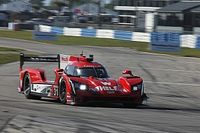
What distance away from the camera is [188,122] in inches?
459

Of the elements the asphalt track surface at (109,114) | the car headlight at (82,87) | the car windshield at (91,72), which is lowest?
Result: the asphalt track surface at (109,114)

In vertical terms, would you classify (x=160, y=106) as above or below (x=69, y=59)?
below

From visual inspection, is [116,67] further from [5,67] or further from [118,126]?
[118,126]

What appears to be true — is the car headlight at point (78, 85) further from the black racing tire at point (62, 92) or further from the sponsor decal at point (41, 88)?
the sponsor decal at point (41, 88)

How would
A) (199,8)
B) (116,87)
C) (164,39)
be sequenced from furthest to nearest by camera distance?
(199,8)
(164,39)
(116,87)

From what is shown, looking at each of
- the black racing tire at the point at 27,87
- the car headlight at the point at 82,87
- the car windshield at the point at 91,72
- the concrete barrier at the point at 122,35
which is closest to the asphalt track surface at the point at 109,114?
the black racing tire at the point at 27,87

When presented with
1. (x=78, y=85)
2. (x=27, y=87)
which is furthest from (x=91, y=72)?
(x=27, y=87)

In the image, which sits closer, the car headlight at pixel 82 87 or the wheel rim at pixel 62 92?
the car headlight at pixel 82 87

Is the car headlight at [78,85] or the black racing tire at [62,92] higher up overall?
the car headlight at [78,85]

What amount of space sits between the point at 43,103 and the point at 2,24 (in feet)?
264

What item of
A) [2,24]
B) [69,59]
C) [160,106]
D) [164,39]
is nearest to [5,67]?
[69,59]

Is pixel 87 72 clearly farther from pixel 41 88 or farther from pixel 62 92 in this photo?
pixel 41 88

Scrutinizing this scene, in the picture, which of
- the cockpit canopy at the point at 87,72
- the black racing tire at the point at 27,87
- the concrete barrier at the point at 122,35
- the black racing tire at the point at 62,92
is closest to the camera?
the black racing tire at the point at 62,92

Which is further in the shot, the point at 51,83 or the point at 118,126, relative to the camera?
the point at 51,83
